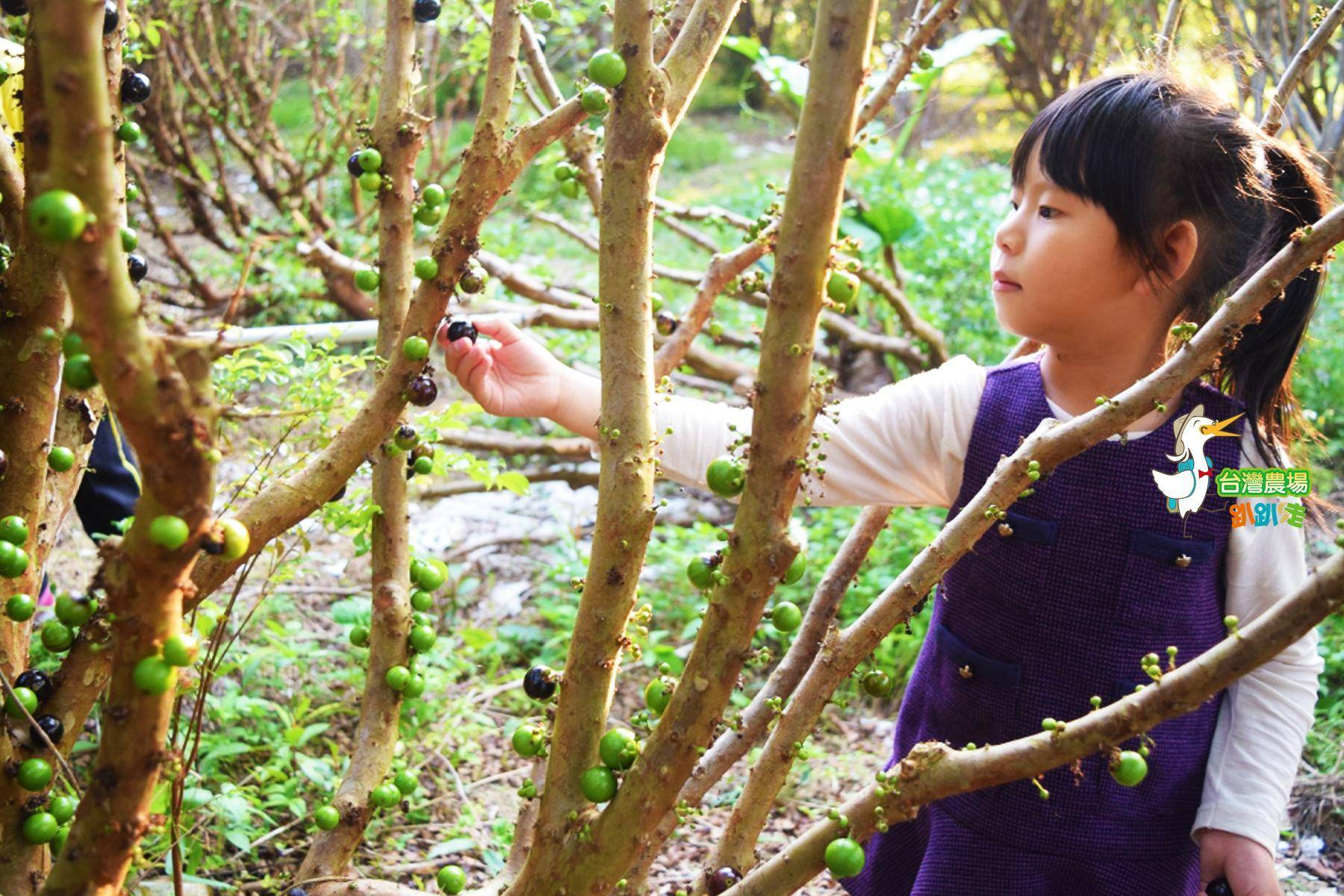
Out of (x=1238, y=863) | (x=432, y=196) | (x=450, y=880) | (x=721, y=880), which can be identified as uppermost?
(x=432, y=196)

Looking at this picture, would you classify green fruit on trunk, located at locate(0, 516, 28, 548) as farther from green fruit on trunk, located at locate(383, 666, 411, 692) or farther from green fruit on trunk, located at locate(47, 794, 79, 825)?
green fruit on trunk, located at locate(383, 666, 411, 692)

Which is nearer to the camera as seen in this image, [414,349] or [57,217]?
[57,217]

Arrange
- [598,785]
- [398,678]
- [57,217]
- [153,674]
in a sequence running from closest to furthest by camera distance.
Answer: [57,217], [153,674], [598,785], [398,678]

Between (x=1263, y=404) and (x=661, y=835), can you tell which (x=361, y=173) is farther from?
(x=1263, y=404)

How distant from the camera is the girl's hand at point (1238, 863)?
146 centimetres

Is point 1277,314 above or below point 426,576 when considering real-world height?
above

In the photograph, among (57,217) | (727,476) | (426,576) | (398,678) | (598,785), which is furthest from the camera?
(426,576)

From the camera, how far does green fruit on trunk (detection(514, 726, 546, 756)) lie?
1183mm

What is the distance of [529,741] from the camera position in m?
1.19

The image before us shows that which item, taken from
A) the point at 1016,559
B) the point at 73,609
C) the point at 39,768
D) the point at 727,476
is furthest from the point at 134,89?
the point at 1016,559

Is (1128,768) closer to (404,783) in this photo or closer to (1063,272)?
(1063,272)

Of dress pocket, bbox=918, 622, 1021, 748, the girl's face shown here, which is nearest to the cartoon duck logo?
the girl's face

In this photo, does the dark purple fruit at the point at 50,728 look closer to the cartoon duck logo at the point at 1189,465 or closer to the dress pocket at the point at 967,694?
the dress pocket at the point at 967,694

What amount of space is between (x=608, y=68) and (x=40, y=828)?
0.96 m
